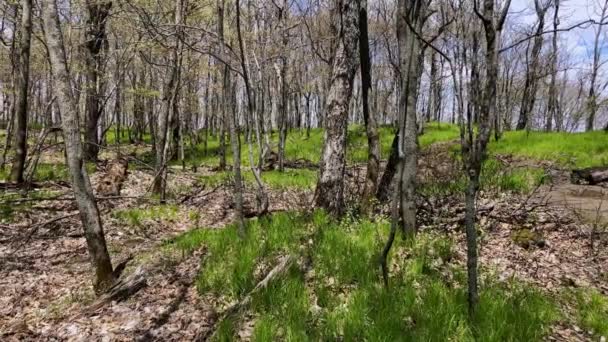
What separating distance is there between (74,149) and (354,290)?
370 centimetres

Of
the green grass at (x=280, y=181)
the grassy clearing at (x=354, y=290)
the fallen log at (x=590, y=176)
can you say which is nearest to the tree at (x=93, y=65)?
the green grass at (x=280, y=181)

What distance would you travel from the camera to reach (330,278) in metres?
4.88

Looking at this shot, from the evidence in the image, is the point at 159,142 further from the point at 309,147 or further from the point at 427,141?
the point at 427,141

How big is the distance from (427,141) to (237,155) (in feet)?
56.9

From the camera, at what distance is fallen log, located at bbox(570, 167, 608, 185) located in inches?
386

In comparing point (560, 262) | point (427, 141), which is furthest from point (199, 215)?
point (427, 141)

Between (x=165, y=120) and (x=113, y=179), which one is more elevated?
(x=165, y=120)

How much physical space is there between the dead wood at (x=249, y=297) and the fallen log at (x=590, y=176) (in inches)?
338

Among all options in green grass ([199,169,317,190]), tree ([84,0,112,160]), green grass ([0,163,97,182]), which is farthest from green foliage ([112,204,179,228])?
tree ([84,0,112,160])

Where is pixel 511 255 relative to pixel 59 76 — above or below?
below

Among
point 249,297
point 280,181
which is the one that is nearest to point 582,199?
point 249,297

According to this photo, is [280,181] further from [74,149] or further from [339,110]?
[74,149]

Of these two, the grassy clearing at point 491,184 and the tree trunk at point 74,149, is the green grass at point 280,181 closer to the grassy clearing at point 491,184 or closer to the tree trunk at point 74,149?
the grassy clearing at point 491,184

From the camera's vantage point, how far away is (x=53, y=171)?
12516 mm
